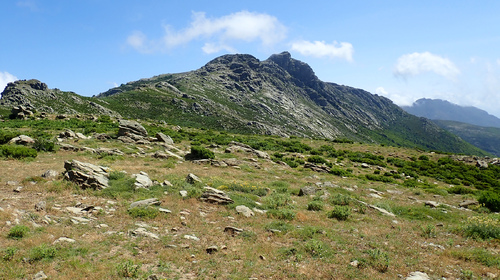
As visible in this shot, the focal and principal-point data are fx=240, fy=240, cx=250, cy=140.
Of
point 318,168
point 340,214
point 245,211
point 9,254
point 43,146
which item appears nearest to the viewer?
point 9,254

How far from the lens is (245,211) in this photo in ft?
44.2

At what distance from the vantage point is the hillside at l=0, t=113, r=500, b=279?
804 centimetres

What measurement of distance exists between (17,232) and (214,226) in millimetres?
7401

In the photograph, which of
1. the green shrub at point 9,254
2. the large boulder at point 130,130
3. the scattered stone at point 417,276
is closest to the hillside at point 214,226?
the green shrub at point 9,254

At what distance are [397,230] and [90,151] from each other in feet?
87.5

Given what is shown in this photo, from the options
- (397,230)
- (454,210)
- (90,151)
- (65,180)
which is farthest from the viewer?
(90,151)

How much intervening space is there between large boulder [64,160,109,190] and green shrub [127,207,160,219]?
3.94 meters

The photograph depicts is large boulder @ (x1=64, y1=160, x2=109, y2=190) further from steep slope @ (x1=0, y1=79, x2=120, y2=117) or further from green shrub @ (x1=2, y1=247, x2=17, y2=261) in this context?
steep slope @ (x1=0, y1=79, x2=120, y2=117)

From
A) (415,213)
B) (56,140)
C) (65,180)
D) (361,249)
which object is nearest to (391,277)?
(361,249)

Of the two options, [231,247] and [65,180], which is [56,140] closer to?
[65,180]

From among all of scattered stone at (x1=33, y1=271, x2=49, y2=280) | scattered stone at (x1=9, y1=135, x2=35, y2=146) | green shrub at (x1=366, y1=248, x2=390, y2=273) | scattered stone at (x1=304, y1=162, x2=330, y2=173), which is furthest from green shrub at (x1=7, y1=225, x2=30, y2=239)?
scattered stone at (x1=304, y1=162, x2=330, y2=173)

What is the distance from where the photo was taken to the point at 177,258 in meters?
8.59

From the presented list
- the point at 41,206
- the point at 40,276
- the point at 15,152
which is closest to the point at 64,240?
the point at 40,276

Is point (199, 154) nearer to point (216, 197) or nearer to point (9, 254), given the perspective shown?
point (216, 197)
